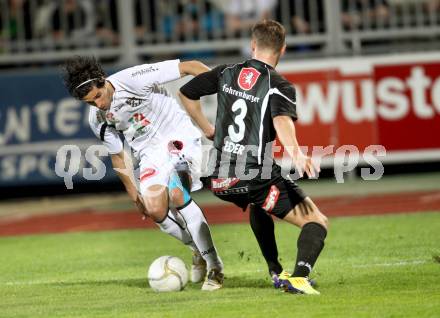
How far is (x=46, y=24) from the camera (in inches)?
660

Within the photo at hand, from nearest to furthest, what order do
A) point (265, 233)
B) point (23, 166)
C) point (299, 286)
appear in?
point (299, 286)
point (265, 233)
point (23, 166)

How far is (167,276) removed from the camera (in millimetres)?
8133

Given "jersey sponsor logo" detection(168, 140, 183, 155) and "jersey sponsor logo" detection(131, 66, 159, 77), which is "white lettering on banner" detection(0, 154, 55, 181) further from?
"jersey sponsor logo" detection(131, 66, 159, 77)

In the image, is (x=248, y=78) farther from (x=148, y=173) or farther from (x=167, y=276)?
(x=167, y=276)

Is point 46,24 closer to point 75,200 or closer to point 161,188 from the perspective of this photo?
point 75,200

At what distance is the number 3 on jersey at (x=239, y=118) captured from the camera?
777 centimetres

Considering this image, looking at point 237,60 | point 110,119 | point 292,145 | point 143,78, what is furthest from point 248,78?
point 237,60

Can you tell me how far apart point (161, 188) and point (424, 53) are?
8.93 m

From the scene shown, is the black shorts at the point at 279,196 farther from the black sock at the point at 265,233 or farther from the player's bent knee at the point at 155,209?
the player's bent knee at the point at 155,209

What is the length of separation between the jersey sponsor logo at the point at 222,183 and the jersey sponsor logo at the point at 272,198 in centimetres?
28

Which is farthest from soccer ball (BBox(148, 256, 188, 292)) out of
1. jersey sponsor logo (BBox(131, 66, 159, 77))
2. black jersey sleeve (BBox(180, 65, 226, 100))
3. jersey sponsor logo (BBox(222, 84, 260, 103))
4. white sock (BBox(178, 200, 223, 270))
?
jersey sponsor logo (BBox(131, 66, 159, 77))

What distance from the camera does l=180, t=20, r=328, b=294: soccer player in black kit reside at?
7.53 metres

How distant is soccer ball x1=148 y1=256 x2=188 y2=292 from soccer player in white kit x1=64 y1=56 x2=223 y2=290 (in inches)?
7.7

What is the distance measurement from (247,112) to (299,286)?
132 cm
